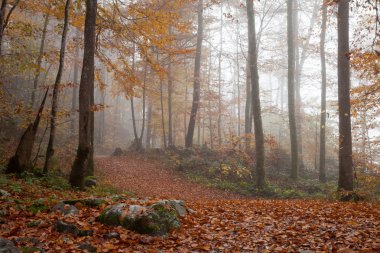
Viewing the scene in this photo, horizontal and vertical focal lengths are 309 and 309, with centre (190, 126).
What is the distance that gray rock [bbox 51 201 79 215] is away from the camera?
19.7 feet

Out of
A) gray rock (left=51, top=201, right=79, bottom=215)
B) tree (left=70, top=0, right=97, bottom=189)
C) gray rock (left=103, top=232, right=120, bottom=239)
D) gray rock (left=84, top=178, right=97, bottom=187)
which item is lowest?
gray rock (left=103, top=232, right=120, bottom=239)

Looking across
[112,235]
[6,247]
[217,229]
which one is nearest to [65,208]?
[112,235]

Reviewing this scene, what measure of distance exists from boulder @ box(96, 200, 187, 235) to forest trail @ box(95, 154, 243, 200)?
5.82 metres

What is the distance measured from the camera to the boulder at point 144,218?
5566 mm

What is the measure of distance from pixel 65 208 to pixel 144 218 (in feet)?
5.71

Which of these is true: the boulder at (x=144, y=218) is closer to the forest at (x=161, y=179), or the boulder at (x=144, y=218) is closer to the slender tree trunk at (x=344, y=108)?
the forest at (x=161, y=179)

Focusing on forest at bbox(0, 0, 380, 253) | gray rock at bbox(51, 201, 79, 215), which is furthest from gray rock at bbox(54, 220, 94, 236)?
gray rock at bbox(51, 201, 79, 215)

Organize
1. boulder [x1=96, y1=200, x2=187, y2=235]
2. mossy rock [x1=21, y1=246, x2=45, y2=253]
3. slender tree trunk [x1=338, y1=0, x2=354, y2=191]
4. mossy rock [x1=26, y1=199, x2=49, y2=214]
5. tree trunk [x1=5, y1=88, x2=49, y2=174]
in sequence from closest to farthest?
mossy rock [x1=21, y1=246, x2=45, y2=253] < boulder [x1=96, y1=200, x2=187, y2=235] < mossy rock [x1=26, y1=199, x2=49, y2=214] < tree trunk [x1=5, y1=88, x2=49, y2=174] < slender tree trunk [x1=338, y1=0, x2=354, y2=191]

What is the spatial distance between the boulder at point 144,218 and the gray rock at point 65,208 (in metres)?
0.58

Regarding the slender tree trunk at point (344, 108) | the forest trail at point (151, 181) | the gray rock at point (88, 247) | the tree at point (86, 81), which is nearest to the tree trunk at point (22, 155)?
the tree at point (86, 81)

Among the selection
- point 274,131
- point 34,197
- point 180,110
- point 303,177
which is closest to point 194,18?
point 180,110

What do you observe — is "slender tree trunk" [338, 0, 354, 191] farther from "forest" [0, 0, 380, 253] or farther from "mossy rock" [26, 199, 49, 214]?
"mossy rock" [26, 199, 49, 214]

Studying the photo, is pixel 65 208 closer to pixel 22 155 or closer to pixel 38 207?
pixel 38 207

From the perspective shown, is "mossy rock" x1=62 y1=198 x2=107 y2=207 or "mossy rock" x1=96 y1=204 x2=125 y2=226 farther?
"mossy rock" x1=62 y1=198 x2=107 y2=207
